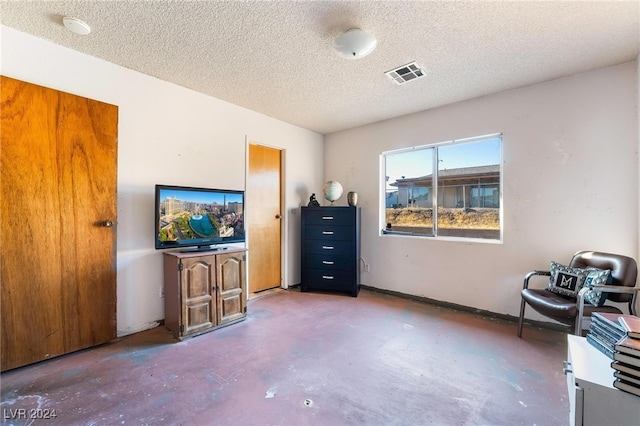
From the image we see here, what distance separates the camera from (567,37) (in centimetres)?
195

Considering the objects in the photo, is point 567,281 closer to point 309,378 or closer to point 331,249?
point 309,378

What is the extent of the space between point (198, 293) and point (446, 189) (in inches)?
122

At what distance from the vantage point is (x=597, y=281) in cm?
209

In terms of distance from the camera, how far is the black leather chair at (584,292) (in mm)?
1952

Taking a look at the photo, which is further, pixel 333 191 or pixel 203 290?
pixel 333 191

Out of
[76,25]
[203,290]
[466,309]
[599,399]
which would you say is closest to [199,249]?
[203,290]

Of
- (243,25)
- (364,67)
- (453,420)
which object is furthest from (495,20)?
(453,420)

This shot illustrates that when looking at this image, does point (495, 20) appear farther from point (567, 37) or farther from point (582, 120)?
point (582, 120)

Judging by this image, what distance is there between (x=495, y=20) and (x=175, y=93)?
290 cm

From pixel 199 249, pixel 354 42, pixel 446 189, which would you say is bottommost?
pixel 199 249

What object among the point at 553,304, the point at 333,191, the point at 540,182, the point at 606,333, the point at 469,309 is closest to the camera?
the point at 606,333

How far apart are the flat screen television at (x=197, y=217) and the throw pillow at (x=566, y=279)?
3088 mm

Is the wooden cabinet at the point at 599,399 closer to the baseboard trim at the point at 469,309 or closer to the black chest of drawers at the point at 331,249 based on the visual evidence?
the baseboard trim at the point at 469,309

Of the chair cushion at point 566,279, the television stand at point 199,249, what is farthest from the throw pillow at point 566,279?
the television stand at point 199,249
